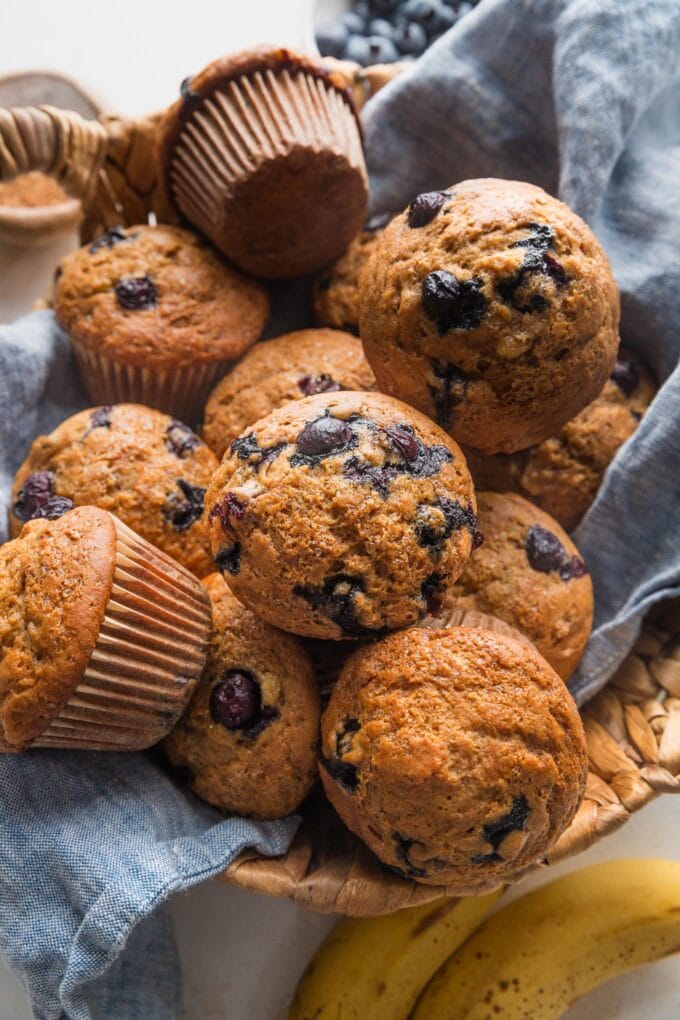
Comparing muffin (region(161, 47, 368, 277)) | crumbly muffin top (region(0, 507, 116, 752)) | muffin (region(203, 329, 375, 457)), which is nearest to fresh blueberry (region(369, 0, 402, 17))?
muffin (region(161, 47, 368, 277))

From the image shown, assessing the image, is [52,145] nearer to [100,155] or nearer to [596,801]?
[100,155]

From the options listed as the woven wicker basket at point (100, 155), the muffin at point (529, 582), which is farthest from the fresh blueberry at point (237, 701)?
the woven wicker basket at point (100, 155)

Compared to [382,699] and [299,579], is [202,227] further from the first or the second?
[382,699]

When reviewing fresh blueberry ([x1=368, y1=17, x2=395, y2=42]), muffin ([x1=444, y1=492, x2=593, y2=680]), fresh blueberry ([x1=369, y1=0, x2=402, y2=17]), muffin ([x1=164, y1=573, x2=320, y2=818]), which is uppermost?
fresh blueberry ([x1=369, y1=0, x2=402, y2=17])

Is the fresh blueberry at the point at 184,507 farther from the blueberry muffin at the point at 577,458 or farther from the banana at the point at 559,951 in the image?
the banana at the point at 559,951

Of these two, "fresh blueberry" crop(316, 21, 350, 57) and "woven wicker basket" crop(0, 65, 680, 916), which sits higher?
"fresh blueberry" crop(316, 21, 350, 57)

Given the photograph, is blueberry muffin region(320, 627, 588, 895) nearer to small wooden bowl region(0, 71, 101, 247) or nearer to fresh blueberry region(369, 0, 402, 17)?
small wooden bowl region(0, 71, 101, 247)
